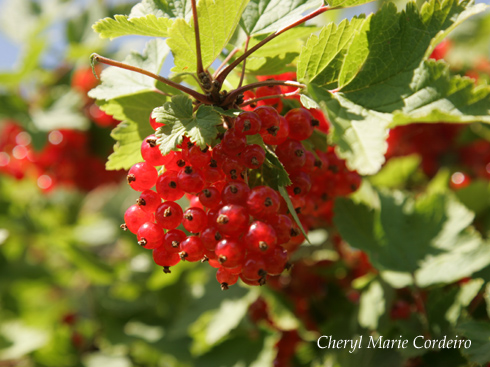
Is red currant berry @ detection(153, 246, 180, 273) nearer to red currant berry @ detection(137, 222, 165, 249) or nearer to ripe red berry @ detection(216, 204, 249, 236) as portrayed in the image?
red currant berry @ detection(137, 222, 165, 249)

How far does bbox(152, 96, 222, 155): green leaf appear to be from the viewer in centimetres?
104

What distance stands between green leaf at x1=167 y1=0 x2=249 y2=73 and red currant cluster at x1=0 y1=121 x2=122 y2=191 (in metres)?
2.15

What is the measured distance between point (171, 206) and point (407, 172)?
1.63m

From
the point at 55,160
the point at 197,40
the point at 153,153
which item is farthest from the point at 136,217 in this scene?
the point at 55,160

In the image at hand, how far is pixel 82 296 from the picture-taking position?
344 cm

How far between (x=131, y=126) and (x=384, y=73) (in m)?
0.79

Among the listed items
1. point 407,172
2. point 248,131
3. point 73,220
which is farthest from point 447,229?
point 73,220

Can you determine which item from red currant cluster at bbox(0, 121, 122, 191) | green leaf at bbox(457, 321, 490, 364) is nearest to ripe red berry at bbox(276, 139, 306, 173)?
green leaf at bbox(457, 321, 490, 364)

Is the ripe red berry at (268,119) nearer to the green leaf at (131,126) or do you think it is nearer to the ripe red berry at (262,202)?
the ripe red berry at (262,202)

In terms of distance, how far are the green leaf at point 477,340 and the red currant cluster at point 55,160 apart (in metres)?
2.66

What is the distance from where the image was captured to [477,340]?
125cm

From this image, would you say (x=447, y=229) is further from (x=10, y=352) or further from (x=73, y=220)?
(x=73, y=220)

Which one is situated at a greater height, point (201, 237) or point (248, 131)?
point (248, 131)

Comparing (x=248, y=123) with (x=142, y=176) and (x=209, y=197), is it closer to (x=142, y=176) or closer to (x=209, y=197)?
(x=209, y=197)
